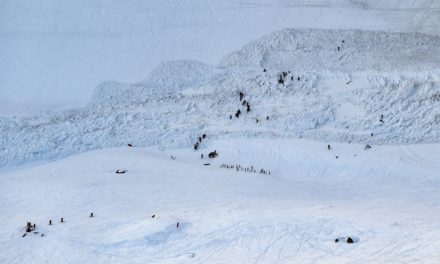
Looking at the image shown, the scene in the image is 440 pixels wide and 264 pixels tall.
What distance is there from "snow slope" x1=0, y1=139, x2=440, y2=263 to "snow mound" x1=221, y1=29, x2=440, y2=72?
4.79 meters

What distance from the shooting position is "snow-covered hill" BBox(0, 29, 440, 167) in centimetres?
1773

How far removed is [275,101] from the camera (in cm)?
1920

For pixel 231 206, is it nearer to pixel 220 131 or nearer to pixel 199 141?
pixel 199 141

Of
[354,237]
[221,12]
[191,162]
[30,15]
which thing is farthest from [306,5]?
[354,237]

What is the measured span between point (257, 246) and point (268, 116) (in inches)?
335

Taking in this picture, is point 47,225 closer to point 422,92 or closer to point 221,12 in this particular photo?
point 422,92

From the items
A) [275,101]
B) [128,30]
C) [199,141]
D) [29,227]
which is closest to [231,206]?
[29,227]

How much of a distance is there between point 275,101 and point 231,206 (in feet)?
24.3

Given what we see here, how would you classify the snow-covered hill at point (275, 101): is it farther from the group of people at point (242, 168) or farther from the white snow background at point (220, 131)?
the group of people at point (242, 168)

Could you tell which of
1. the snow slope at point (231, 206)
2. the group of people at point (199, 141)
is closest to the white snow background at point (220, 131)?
the snow slope at point (231, 206)

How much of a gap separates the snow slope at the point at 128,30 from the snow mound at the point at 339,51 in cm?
64

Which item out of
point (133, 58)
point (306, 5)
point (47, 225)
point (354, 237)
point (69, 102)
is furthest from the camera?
point (306, 5)

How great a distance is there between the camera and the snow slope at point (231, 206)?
10461 mm

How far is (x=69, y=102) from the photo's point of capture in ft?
68.2
